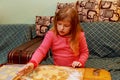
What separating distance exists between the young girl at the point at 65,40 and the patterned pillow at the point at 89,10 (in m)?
0.82

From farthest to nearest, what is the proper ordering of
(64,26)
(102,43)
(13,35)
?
1. (13,35)
2. (102,43)
3. (64,26)

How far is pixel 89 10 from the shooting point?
7.65 feet

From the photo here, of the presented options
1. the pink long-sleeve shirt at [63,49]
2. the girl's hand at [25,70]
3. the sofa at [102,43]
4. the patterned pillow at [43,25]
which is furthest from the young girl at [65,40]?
the patterned pillow at [43,25]

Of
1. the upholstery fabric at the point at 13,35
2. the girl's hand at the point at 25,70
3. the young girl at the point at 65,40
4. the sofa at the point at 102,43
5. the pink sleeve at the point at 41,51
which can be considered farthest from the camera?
the upholstery fabric at the point at 13,35

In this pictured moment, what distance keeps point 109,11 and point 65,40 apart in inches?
36.7

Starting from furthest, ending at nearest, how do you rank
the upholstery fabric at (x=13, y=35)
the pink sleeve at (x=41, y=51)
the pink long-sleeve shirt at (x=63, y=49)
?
the upholstery fabric at (x=13, y=35)
the pink long-sleeve shirt at (x=63, y=49)
the pink sleeve at (x=41, y=51)

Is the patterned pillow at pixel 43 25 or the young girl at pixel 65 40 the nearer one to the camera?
the young girl at pixel 65 40

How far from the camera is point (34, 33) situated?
8.52 feet

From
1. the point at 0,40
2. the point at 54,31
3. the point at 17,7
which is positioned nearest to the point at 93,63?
the point at 54,31

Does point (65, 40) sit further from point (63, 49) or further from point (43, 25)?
point (43, 25)

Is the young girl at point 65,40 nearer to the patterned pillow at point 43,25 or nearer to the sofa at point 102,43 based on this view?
the sofa at point 102,43

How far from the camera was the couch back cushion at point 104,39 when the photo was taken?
2.09 meters

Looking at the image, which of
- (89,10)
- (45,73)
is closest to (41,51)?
(45,73)

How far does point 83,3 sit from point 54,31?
99cm
